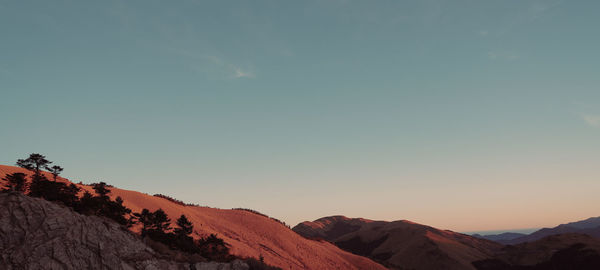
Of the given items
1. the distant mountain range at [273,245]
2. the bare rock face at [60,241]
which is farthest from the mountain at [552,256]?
the bare rock face at [60,241]

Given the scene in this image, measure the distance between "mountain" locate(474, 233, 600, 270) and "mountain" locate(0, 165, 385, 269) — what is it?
47.4m

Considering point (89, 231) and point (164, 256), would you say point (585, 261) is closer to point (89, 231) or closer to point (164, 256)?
point (164, 256)

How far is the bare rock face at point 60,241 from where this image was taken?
13428 mm

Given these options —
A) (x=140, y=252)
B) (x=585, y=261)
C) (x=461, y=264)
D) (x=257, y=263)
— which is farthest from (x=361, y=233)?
(x=140, y=252)

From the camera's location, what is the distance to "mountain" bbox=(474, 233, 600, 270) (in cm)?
6619

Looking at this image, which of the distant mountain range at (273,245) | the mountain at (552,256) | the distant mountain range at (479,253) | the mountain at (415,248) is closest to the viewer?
the distant mountain range at (273,245)

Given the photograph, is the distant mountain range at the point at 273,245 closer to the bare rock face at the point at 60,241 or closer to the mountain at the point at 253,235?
the bare rock face at the point at 60,241

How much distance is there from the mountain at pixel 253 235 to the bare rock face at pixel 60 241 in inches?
595

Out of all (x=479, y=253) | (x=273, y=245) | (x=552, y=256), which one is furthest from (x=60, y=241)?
(x=479, y=253)

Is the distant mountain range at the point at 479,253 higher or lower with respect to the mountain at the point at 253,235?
lower

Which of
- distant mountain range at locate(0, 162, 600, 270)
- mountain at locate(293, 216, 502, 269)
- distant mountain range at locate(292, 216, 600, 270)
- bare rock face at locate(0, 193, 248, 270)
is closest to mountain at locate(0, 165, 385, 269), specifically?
distant mountain range at locate(0, 162, 600, 270)

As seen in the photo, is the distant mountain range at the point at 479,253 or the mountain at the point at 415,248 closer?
the distant mountain range at the point at 479,253

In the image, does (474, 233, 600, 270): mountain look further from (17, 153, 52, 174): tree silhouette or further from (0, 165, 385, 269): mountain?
(17, 153, 52, 174): tree silhouette

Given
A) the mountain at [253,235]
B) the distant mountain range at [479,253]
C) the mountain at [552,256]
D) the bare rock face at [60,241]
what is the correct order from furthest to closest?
1. the distant mountain range at [479,253]
2. the mountain at [552,256]
3. the mountain at [253,235]
4. the bare rock face at [60,241]
